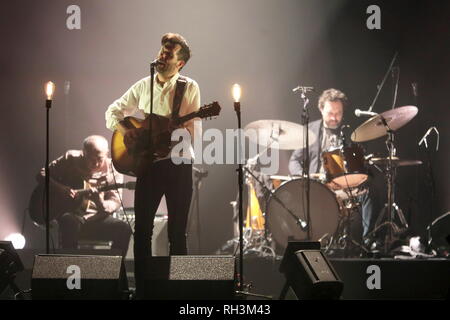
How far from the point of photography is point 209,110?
507 cm

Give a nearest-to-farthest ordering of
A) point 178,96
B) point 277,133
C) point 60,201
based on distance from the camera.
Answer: point 178,96 < point 60,201 < point 277,133

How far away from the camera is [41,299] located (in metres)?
4.28

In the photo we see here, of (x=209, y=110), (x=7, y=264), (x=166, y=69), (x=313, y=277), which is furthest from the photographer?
(x=166, y=69)

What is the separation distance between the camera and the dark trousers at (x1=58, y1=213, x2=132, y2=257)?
270 inches

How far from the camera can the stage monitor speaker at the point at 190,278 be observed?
424 centimetres

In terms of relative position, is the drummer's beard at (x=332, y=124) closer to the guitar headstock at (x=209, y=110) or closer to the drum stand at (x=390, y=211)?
the drum stand at (x=390, y=211)

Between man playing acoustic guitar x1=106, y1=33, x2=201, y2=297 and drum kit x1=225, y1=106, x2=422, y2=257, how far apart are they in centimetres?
183

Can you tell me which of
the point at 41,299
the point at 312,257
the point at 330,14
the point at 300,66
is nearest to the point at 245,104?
the point at 300,66

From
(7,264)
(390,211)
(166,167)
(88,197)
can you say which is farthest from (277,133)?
(7,264)

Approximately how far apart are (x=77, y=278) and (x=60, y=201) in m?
2.74

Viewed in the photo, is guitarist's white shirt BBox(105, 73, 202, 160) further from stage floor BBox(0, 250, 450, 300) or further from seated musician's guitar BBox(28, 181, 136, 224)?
seated musician's guitar BBox(28, 181, 136, 224)

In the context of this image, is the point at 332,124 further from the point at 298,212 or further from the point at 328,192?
the point at 298,212
